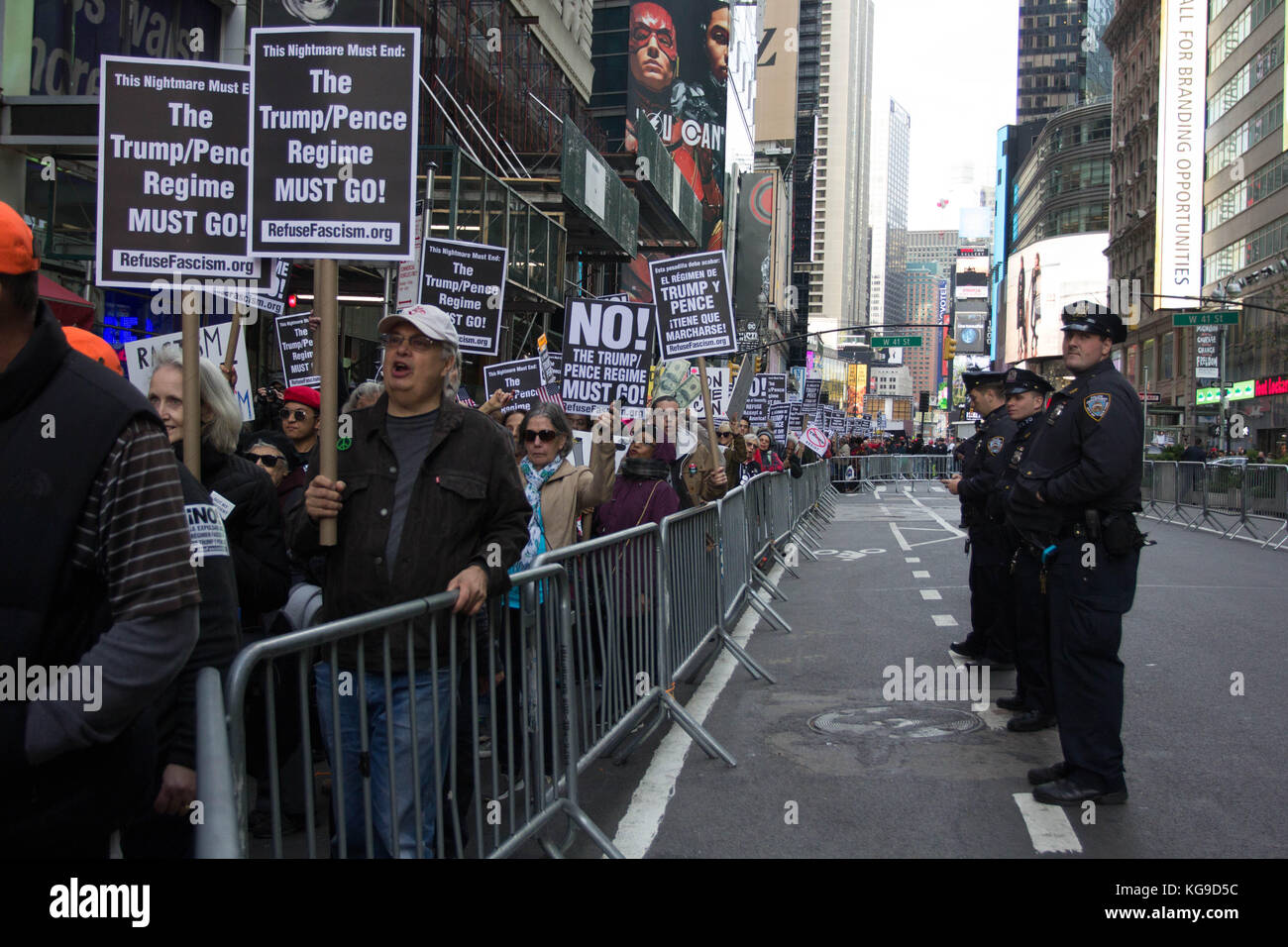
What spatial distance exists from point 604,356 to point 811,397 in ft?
93.0

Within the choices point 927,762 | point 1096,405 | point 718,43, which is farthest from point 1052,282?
point 1096,405

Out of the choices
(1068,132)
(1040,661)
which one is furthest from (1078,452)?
(1068,132)

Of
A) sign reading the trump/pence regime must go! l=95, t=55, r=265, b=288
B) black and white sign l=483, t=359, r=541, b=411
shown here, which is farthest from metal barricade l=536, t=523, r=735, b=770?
black and white sign l=483, t=359, r=541, b=411

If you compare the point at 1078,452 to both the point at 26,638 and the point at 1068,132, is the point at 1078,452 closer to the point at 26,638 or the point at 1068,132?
the point at 26,638

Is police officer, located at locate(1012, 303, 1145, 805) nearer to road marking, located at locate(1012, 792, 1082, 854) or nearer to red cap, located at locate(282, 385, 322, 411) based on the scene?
road marking, located at locate(1012, 792, 1082, 854)

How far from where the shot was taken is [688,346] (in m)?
11.4

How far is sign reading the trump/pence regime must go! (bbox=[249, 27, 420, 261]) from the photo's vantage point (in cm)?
462

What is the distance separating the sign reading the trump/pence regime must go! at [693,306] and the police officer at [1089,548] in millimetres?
5476

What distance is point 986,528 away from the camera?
879 cm

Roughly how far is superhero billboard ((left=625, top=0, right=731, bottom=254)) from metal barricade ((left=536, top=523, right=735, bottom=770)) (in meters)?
50.4

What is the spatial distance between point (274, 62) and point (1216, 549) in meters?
18.1

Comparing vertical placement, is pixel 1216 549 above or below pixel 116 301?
below

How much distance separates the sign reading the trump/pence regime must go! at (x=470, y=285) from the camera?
30.9 feet

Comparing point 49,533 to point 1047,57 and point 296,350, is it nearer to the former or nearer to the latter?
point 296,350
